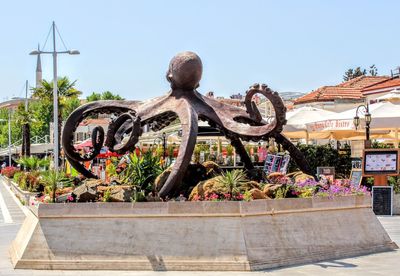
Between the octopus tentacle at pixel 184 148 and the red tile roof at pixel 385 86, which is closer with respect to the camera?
the octopus tentacle at pixel 184 148

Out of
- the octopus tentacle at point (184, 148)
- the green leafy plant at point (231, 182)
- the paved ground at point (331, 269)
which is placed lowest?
the paved ground at point (331, 269)

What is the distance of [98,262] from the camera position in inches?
491

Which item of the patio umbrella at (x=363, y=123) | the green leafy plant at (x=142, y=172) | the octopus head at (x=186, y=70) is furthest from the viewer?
the patio umbrella at (x=363, y=123)

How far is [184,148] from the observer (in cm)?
1406

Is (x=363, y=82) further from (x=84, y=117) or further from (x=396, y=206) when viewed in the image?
(x=84, y=117)

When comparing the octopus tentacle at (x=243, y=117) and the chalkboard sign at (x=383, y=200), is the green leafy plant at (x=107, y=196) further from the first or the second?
the chalkboard sign at (x=383, y=200)

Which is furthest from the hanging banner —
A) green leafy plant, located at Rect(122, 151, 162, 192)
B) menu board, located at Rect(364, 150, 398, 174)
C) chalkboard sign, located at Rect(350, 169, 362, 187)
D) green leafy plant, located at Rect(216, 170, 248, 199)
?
green leafy plant, located at Rect(216, 170, 248, 199)

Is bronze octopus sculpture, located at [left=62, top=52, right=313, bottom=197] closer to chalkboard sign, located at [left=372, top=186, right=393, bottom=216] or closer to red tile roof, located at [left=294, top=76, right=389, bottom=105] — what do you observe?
chalkboard sign, located at [left=372, top=186, right=393, bottom=216]

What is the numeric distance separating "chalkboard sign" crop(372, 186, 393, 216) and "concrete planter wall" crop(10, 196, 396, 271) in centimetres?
1003

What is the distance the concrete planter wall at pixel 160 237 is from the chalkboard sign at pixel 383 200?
1003cm

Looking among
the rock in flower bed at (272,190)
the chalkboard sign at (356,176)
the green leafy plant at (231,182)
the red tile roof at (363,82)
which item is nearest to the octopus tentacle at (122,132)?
the rock in flower bed at (272,190)

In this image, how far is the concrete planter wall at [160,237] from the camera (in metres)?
12.4

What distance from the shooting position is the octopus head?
15.5 meters

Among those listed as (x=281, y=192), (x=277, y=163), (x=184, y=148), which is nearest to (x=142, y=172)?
(x=184, y=148)
